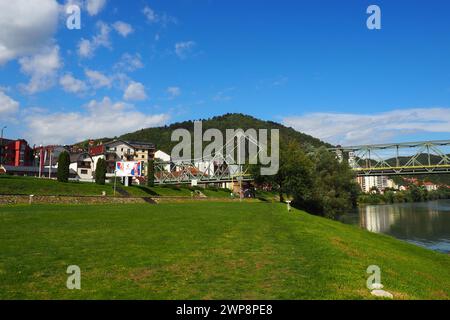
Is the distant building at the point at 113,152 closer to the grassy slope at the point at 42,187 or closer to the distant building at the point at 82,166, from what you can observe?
the distant building at the point at 82,166

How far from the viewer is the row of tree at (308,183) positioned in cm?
6925

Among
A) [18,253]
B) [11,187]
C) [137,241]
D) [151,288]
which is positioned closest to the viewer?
[151,288]

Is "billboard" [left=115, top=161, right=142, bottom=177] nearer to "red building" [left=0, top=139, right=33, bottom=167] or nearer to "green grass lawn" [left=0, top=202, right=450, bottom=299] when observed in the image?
"green grass lawn" [left=0, top=202, right=450, bottom=299]

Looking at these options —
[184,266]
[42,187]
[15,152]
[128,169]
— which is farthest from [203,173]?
[184,266]

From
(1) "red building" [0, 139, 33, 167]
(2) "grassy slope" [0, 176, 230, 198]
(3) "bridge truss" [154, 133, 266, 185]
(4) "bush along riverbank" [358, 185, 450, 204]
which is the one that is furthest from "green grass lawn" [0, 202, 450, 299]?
(4) "bush along riverbank" [358, 185, 450, 204]

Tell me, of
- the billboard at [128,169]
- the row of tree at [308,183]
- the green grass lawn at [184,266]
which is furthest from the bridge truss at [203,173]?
the green grass lawn at [184,266]

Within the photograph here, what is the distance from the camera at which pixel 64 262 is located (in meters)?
13.2

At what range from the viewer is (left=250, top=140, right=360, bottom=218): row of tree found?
69250mm

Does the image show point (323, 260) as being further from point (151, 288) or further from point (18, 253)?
point (18, 253)

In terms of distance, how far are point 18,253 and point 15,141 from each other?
125737 millimetres

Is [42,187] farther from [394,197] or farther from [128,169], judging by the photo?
[394,197]

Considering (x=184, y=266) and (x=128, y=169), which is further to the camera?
(x=128, y=169)

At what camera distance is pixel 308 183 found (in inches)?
2788
